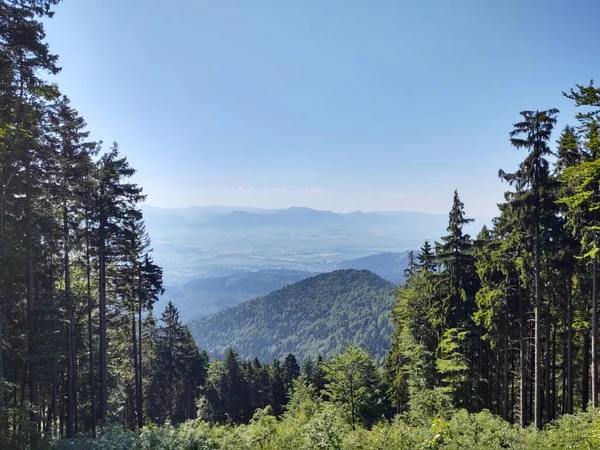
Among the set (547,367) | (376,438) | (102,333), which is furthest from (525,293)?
(102,333)

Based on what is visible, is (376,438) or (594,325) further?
(594,325)

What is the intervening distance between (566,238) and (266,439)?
40.7ft

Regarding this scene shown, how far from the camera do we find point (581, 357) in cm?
1848

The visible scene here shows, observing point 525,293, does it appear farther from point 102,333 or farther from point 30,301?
point 30,301

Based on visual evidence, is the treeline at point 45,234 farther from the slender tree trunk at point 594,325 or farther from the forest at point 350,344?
the slender tree trunk at point 594,325

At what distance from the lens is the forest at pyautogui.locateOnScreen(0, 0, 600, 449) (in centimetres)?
984

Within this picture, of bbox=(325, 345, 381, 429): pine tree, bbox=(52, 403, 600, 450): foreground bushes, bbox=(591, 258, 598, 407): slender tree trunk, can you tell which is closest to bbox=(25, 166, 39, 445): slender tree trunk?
bbox=(52, 403, 600, 450): foreground bushes

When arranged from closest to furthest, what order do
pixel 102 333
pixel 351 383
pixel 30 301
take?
1. pixel 30 301
2. pixel 102 333
3. pixel 351 383

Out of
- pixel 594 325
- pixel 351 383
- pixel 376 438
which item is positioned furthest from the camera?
pixel 351 383

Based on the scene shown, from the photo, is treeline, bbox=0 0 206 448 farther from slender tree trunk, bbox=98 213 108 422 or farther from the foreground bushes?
the foreground bushes

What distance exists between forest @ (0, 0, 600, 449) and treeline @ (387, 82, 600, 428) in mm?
71

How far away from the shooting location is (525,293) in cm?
1622

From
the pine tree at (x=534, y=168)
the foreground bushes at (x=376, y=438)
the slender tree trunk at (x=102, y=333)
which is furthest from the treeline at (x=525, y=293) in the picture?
the slender tree trunk at (x=102, y=333)

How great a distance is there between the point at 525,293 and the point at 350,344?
8.28 m
